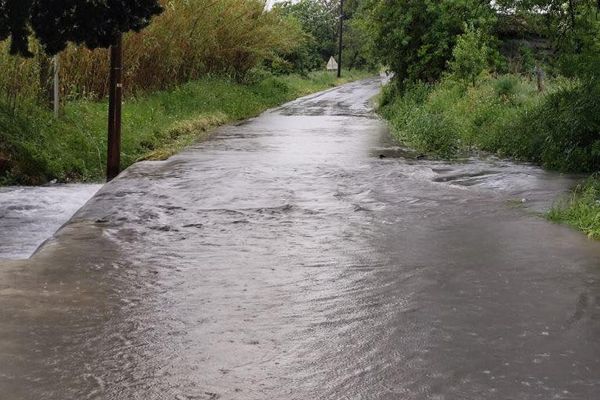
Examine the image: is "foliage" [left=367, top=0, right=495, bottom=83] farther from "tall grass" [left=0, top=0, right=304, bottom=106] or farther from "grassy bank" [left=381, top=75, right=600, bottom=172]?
"tall grass" [left=0, top=0, right=304, bottom=106]

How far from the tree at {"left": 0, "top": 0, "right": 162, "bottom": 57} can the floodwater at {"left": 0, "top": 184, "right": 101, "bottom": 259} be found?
6.74ft

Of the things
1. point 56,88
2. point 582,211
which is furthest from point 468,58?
point 582,211

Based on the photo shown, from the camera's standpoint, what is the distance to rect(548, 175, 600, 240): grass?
7.61 metres

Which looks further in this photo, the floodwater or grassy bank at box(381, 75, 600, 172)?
grassy bank at box(381, 75, 600, 172)

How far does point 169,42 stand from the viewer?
69.3ft

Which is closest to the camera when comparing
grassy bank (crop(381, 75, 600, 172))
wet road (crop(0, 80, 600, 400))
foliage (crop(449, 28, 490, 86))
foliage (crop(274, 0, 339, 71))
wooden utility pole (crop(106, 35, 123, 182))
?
wet road (crop(0, 80, 600, 400))

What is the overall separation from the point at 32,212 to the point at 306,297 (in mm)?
5512

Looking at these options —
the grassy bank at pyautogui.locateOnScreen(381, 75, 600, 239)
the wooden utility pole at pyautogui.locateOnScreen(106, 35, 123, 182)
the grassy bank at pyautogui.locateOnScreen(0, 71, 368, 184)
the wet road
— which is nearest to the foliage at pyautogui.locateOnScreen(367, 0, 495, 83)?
the grassy bank at pyautogui.locateOnScreen(381, 75, 600, 239)

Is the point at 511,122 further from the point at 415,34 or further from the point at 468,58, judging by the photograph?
the point at 415,34

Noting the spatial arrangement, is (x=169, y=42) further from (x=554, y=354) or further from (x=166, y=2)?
(x=554, y=354)

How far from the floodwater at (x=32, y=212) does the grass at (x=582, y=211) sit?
5.67 m

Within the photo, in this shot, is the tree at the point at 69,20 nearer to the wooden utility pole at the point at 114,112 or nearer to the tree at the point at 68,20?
the tree at the point at 68,20

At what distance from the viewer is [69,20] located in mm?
9594

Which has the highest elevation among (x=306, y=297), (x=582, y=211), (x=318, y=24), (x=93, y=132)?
(x=318, y=24)
